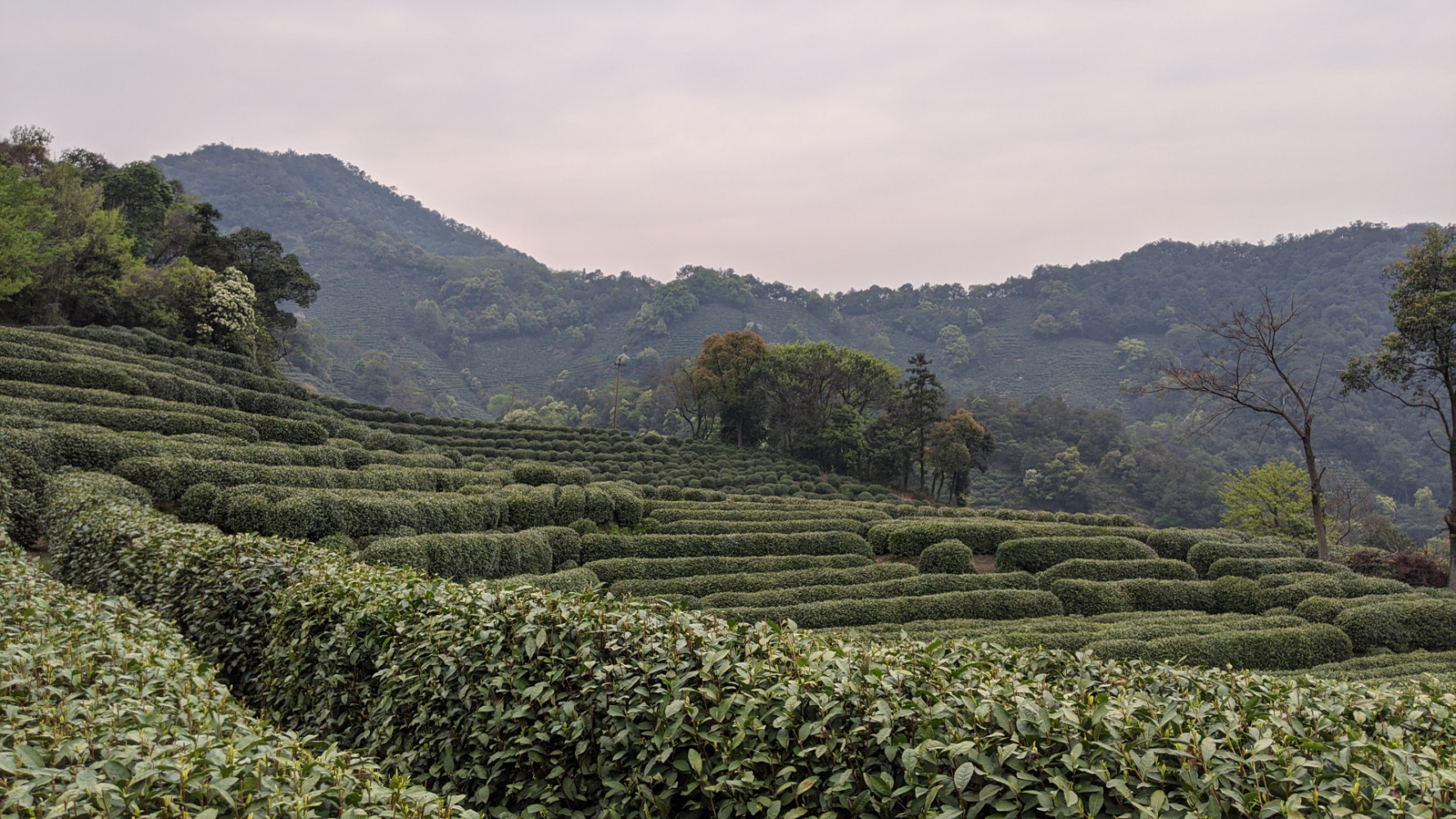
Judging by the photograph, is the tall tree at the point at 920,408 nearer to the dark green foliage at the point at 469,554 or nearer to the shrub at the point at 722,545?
the shrub at the point at 722,545

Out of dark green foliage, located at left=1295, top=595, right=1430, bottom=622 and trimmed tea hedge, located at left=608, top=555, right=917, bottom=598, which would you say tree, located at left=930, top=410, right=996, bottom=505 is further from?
dark green foliage, located at left=1295, top=595, right=1430, bottom=622

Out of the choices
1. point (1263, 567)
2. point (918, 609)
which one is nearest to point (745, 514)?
point (918, 609)

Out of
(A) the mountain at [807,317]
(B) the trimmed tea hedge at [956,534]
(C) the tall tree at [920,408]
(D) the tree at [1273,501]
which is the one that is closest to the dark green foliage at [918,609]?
(B) the trimmed tea hedge at [956,534]

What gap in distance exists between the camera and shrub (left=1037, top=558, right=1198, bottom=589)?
15250 mm

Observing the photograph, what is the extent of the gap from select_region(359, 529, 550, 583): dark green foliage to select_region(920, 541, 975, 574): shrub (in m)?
9.02

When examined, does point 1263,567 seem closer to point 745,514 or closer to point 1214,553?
point 1214,553

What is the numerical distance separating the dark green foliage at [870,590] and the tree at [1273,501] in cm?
2005

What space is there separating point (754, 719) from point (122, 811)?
7.53ft

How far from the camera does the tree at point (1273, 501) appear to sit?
92.6 feet

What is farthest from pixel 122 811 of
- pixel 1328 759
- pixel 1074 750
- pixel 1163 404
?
pixel 1163 404

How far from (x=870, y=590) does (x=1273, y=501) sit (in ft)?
82.1

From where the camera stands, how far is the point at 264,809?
2258mm

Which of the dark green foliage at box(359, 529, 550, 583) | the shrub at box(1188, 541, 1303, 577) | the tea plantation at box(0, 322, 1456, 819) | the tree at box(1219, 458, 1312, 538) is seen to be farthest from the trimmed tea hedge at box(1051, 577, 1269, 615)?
the tree at box(1219, 458, 1312, 538)

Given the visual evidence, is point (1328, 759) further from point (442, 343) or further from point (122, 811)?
point (442, 343)
